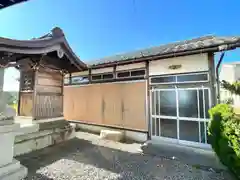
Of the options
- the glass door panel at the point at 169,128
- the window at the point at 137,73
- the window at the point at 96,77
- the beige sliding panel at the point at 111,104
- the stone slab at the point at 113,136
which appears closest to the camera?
the glass door panel at the point at 169,128

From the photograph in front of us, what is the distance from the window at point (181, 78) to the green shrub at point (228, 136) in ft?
5.69

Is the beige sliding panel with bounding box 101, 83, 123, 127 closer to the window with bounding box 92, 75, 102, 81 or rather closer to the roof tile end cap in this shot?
the window with bounding box 92, 75, 102, 81

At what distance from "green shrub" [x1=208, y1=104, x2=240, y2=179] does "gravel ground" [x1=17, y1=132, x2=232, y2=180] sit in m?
0.76

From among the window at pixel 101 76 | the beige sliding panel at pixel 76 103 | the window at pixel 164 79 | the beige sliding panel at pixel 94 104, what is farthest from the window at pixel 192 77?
the beige sliding panel at pixel 76 103

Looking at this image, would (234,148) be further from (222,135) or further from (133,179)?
(133,179)

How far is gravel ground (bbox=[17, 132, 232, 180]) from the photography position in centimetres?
418

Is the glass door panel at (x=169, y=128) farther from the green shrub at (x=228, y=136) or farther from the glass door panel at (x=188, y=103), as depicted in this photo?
the green shrub at (x=228, y=136)

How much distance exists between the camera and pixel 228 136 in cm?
381

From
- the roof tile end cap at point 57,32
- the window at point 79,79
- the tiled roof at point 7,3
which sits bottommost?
the window at point 79,79

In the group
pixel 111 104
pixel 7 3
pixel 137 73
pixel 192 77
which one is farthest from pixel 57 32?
pixel 192 77

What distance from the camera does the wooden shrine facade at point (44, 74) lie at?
20.7 feet

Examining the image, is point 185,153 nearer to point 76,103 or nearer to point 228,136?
point 228,136

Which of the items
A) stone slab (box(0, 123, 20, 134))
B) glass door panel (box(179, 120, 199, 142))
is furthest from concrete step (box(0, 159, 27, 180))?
glass door panel (box(179, 120, 199, 142))

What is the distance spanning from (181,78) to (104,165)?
4664 millimetres
